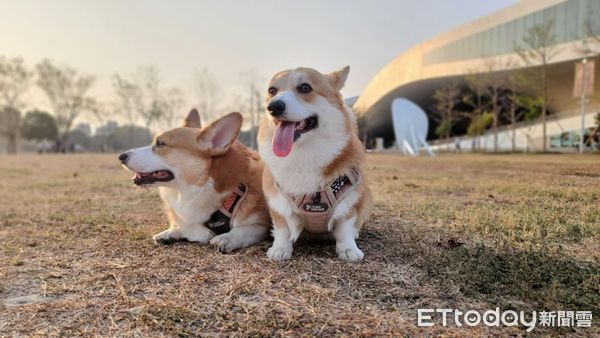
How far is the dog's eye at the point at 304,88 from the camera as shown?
2578mm

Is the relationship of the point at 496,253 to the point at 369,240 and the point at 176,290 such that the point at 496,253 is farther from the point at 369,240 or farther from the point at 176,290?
the point at 176,290

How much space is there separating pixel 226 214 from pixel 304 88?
1.11 metres

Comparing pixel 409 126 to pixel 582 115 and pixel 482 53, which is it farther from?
pixel 582 115

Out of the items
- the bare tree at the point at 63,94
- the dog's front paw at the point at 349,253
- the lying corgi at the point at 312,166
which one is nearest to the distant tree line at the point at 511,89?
the lying corgi at the point at 312,166

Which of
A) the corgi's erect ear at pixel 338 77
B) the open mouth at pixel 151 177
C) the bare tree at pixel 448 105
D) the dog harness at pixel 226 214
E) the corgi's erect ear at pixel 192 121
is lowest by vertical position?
the dog harness at pixel 226 214

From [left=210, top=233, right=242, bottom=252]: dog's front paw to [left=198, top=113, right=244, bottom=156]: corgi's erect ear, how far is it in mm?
645

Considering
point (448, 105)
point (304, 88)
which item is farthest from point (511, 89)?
point (304, 88)

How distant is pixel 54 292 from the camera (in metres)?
2.15

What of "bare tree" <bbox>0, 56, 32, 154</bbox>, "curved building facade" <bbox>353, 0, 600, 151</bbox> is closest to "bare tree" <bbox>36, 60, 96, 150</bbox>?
"bare tree" <bbox>0, 56, 32, 154</bbox>

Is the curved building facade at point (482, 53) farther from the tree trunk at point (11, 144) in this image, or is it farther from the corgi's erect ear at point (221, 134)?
the tree trunk at point (11, 144)

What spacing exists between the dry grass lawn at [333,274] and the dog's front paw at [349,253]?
5 centimetres

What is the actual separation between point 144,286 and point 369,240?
61.6 inches

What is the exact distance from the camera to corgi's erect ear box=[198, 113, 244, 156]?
314 centimetres

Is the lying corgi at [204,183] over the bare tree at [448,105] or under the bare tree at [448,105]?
under
